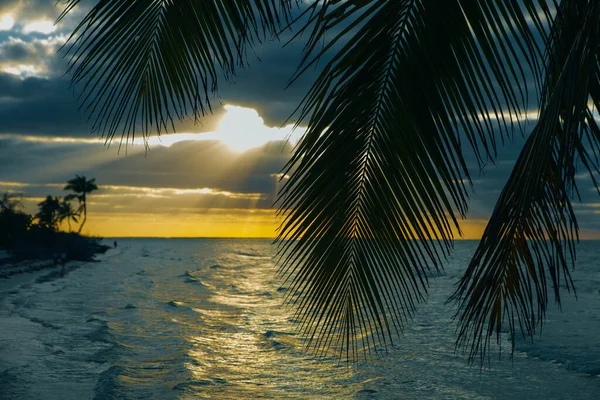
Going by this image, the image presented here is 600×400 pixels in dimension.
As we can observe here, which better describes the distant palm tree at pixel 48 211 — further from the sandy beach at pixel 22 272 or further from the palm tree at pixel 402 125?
the palm tree at pixel 402 125

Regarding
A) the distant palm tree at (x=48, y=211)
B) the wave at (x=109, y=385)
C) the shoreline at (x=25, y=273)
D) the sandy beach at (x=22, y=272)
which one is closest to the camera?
the wave at (x=109, y=385)

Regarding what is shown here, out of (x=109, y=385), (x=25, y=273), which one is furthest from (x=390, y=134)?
(x=25, y=273)

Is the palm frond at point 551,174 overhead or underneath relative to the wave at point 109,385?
overhead

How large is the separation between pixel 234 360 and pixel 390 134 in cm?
1262

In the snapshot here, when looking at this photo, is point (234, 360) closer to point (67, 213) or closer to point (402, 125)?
point (402, 125)

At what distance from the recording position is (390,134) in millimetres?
2254

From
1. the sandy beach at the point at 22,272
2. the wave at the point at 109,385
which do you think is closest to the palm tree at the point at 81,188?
the sandy beach at the point at 22,272

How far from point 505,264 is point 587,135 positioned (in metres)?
0.78

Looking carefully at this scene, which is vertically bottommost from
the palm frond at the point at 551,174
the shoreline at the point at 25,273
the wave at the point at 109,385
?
the shoreline at the point at 25,273

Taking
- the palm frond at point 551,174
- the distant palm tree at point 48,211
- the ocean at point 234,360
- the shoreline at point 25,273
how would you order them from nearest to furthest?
1. the palm frond at point 551,174
2. the ocean at point 234,360
3. the shoreline at point 25,273
4. the distant palm tree at point 48,211

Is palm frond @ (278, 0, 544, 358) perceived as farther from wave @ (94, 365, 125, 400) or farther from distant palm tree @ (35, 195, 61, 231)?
distant palm tree @ (35, 195, 61, 231)

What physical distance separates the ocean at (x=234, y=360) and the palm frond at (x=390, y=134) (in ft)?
23.3

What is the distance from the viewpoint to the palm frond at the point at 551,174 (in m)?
1.93

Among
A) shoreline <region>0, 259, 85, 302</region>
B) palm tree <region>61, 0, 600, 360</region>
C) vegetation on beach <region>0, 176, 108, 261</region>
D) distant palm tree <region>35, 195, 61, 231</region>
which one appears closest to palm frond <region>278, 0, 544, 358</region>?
palm tree <region>61, 0, 600, 360</region>
